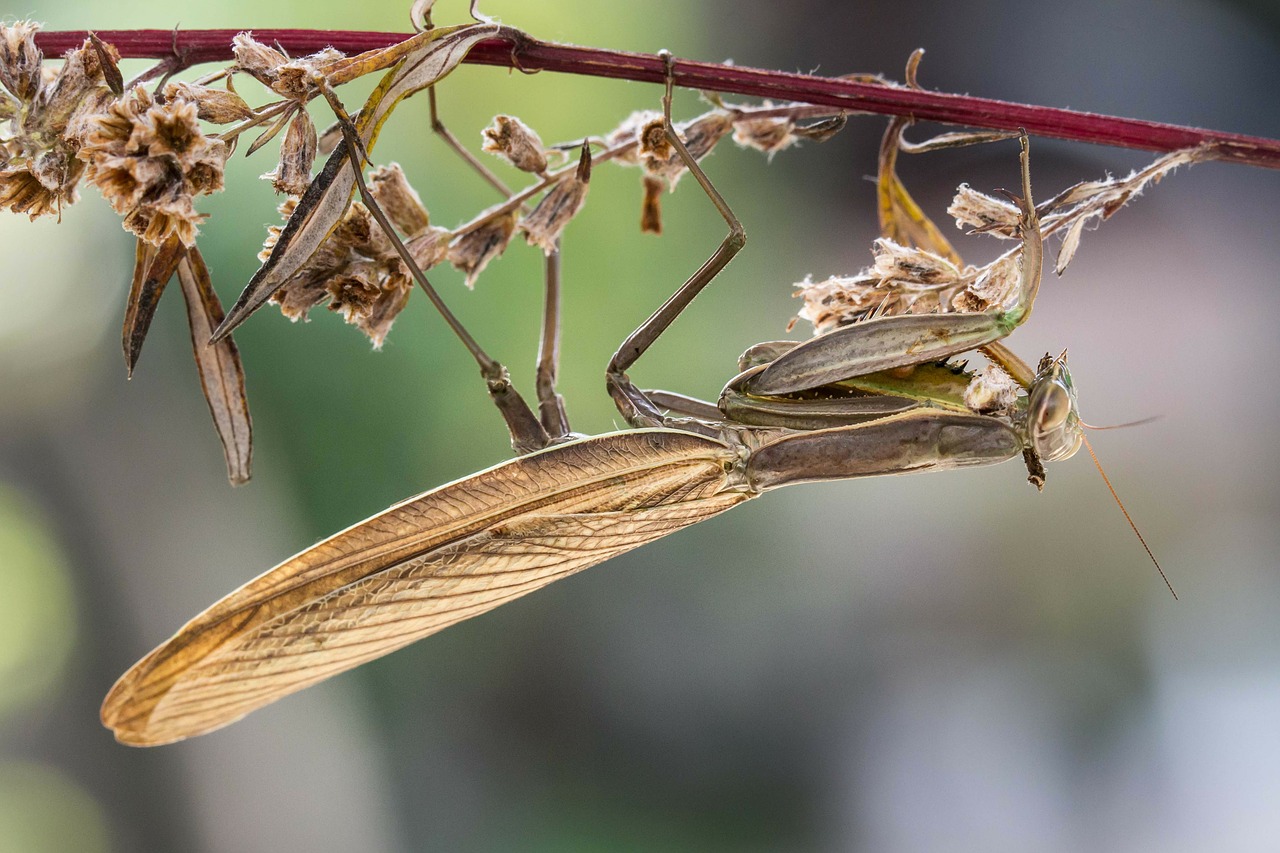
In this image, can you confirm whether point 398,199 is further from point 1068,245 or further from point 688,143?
point 1068,245

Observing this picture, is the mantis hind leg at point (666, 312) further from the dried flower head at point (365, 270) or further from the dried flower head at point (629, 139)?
the dried flower head at point (365, 270)

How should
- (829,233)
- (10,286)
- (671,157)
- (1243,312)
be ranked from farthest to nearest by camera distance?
(829,233), (1243,312), (10,286), (671,157)

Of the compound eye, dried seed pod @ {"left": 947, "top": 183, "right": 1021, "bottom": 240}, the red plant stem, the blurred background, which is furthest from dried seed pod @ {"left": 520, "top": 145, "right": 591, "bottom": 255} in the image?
the blurred background

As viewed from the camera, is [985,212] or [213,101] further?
[985,212]

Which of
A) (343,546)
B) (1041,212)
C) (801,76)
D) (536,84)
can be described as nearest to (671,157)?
(801,76)

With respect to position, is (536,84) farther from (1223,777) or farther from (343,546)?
(1223,777)

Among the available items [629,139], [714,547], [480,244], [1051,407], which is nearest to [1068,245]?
[1051,407]

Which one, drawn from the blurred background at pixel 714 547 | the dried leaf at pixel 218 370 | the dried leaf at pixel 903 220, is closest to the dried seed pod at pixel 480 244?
the dried leaf at pixel 218 370
